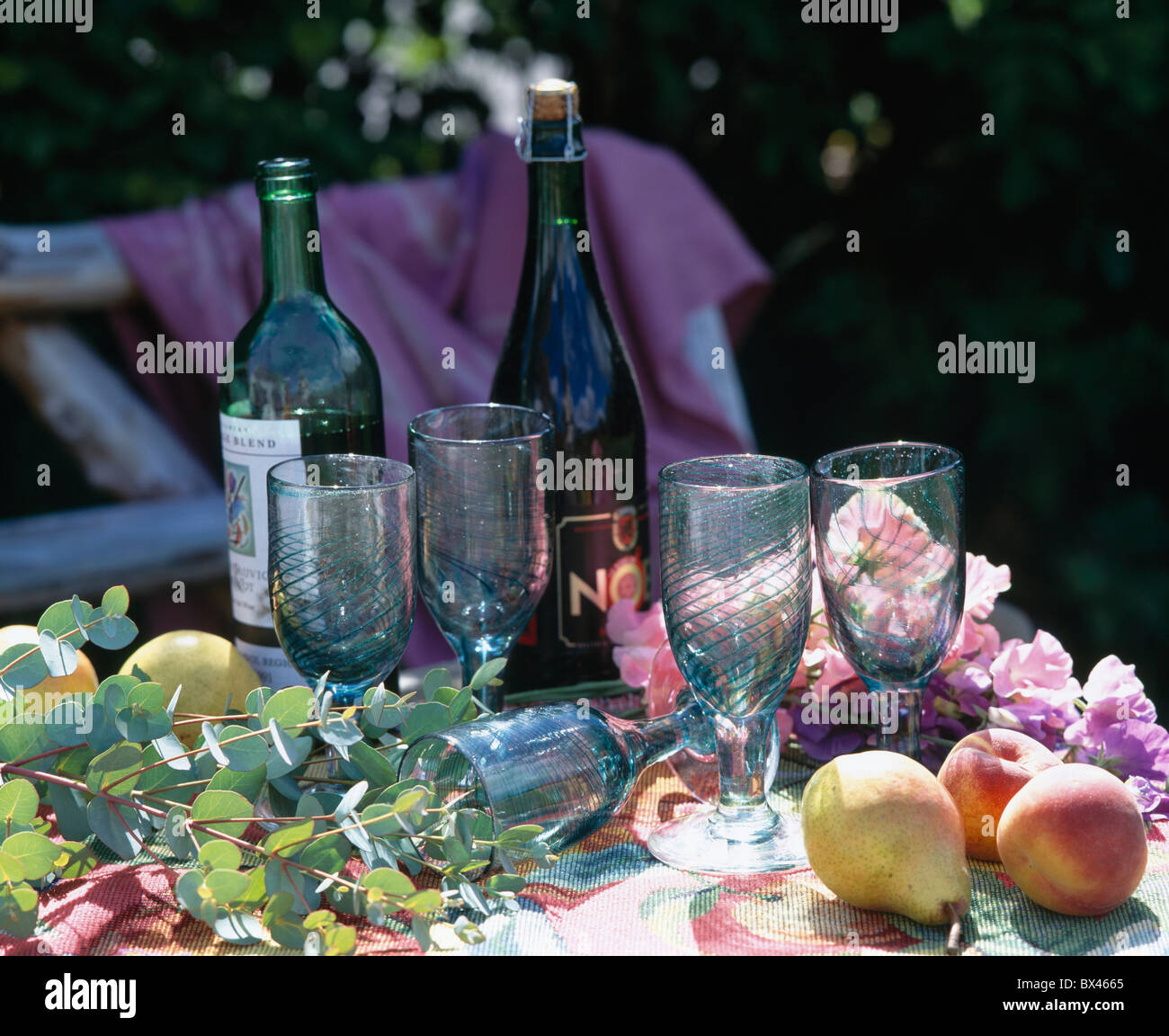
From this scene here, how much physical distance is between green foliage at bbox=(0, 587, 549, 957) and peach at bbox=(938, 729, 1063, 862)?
0.27 metres

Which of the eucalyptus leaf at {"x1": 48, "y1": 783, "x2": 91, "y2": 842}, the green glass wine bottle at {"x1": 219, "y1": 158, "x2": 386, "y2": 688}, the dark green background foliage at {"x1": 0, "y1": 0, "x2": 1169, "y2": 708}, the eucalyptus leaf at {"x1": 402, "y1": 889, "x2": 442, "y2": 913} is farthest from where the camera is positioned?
the dark green background foliage at {"x1": 0, "y1": 0, "x2": 1169, "y2": 708}

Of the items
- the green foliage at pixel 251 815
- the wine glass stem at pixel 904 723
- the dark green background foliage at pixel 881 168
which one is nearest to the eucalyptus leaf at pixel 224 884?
the green foliage at pixel 251 815

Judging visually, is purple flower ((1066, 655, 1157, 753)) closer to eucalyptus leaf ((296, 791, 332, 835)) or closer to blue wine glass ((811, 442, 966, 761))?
blue wine glass ((811, 442, 966, 761))

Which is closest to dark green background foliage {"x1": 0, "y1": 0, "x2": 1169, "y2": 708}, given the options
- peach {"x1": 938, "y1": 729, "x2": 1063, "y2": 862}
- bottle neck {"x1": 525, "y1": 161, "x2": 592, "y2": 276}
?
bottle neck {"x1": 525, "y1": 161, "x2": 592, "y2": 276}

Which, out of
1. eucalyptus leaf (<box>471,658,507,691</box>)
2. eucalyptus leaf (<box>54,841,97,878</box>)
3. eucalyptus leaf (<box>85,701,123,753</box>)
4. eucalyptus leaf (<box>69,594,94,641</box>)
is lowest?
eucalyptus leaf (<box>54,841,97,878</box>)

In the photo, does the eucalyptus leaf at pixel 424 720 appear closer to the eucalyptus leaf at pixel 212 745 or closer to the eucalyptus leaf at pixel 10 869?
the eucalyptus leaf at pixel 212 745

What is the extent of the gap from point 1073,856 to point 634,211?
1675 mm

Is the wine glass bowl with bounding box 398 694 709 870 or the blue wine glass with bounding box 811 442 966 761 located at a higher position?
the blue wine glass with bounding box 811 442 966 761

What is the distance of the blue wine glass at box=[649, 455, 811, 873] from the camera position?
77cm

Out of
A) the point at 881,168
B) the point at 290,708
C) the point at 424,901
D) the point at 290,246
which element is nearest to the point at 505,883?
the point at 424,901

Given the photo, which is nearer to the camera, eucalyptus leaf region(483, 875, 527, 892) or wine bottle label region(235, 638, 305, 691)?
eucalyptus leaf region(483, 875, 527, 892)
